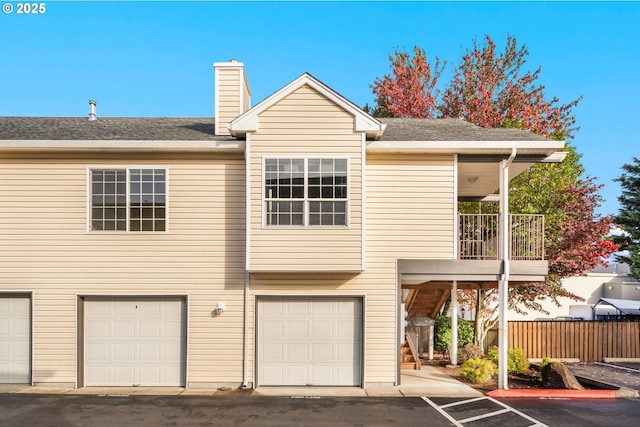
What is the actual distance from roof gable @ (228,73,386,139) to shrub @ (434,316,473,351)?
27.9ft

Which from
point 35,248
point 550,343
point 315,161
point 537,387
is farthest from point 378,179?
point 550,343

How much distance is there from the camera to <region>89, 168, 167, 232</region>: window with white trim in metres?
11.3

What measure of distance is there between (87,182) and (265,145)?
4508mm

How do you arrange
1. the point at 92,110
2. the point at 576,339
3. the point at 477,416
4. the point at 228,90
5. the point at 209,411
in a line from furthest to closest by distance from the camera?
the point at 576,339, the point at 92,110, the point at 228,90, the point at 209,411, the point at 477,416

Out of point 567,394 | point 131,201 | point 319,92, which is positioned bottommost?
point 567,394

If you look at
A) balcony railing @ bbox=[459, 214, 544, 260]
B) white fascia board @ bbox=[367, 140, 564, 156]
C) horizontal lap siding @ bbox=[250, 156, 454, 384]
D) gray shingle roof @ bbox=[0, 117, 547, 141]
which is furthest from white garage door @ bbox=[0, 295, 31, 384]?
balcony railing @ bbox=[459, 214, 544, 260]

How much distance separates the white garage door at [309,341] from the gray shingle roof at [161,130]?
436cm

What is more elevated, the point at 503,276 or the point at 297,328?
the point at 503,276

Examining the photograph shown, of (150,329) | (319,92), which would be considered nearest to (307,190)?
(319,92)

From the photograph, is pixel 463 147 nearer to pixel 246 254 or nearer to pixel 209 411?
pixel 246 254

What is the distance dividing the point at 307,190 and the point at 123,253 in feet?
15.5

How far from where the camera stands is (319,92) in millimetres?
10859

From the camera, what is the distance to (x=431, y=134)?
11.7 m

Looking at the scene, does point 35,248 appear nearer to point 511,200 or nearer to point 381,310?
point 381,310
